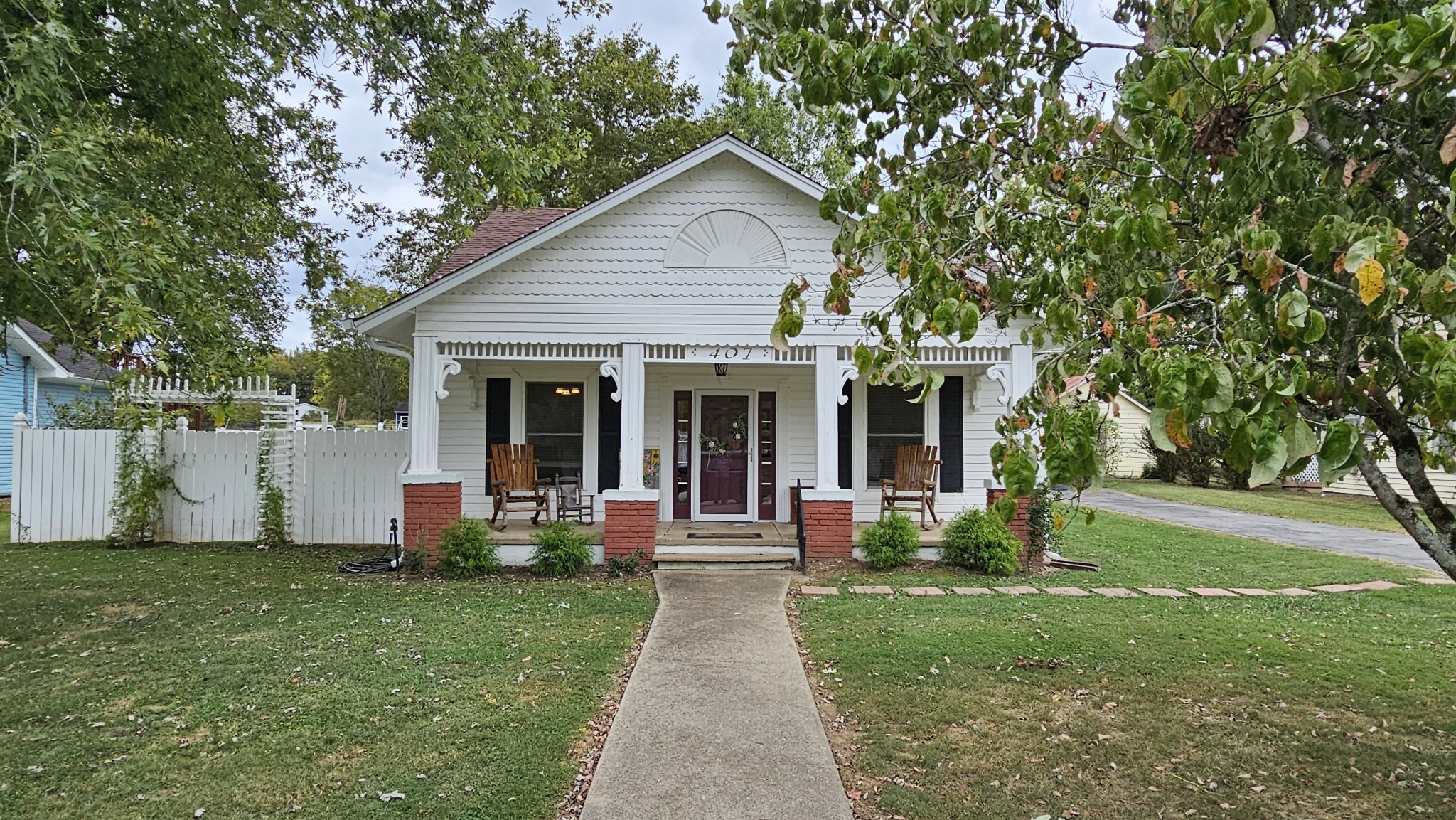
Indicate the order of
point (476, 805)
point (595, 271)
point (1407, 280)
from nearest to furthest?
point (1407, 280), point (476, 805), point (595, 271)

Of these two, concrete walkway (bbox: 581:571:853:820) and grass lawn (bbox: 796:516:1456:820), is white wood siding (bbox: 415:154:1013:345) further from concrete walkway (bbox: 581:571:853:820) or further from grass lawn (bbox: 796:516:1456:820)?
concrete walkway (bbox: 581:571:853:820)

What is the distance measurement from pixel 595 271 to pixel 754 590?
4205 mm

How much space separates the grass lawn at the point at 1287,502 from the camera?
15766 mm

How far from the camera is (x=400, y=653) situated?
5.65 meters

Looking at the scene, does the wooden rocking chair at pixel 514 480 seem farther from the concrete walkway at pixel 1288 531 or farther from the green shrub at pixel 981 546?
the concrete walkway at pixel 1288 531

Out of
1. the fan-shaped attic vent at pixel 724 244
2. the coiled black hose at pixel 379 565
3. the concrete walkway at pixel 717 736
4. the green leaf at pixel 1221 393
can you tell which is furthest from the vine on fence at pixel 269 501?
the green leaf at pixel 1221 393

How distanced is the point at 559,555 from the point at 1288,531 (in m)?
13.0

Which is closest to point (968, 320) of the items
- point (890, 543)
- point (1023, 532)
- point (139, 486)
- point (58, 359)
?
point (890, 543)

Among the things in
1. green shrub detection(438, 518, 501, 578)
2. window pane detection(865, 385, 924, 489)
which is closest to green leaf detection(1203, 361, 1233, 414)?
green shrub detection(438, 518, 501, 578)

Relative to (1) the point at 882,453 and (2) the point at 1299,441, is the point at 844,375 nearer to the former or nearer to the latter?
(1) the point at 882,453

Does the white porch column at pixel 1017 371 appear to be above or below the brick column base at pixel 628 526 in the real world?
above

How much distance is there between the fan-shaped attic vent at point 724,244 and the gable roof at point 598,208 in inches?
24.2

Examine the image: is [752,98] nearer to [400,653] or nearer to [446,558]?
[446,558]

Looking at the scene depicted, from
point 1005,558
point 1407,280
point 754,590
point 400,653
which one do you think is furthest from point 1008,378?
point 1407,280
